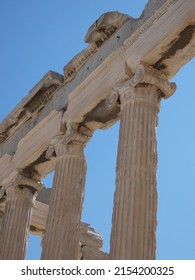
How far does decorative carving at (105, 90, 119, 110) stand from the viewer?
21000 millimetres

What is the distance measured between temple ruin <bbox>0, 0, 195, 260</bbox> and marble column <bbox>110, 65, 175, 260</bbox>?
0.03 m

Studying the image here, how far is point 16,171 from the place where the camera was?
26422 millimetres

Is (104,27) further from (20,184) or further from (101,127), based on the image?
(20,184)

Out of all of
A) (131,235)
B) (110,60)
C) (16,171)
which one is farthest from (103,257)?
(131,235)

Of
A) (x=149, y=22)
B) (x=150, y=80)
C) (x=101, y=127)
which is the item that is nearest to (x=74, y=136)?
(x=101, y=127)

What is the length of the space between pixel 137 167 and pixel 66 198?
4501mm

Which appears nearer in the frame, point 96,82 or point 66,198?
point 66,198

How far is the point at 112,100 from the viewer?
21141 millimetres

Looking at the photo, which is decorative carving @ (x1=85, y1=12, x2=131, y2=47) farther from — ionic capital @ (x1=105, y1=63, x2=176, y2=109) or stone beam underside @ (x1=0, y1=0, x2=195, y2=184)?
ionic capital @ (x1=105, y1=63, x2=176, y2=109)

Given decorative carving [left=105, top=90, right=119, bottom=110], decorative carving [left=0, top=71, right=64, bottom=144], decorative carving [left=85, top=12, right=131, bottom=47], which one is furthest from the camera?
decorative carving [left=0, top=71, right=64, bottom=144]

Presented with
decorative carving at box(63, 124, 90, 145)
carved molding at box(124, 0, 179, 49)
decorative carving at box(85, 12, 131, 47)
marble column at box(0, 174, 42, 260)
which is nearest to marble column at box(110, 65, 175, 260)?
carved molding at box(124, 0, 179, 49)

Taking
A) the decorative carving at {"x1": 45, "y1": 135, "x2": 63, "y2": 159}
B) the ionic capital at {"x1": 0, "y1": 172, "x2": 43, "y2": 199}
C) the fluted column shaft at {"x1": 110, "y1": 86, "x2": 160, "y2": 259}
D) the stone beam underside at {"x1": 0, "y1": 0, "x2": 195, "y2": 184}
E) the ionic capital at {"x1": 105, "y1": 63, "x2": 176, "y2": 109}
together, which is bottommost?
the fluted column shaft at {"x1": 110, "y1": 86, "x2": 160, "y2": 259}

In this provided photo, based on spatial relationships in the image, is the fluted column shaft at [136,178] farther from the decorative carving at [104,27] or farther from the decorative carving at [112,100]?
the decorative carving at [104,27]

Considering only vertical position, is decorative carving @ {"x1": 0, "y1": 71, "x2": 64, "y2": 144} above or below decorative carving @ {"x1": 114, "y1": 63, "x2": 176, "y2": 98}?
above
